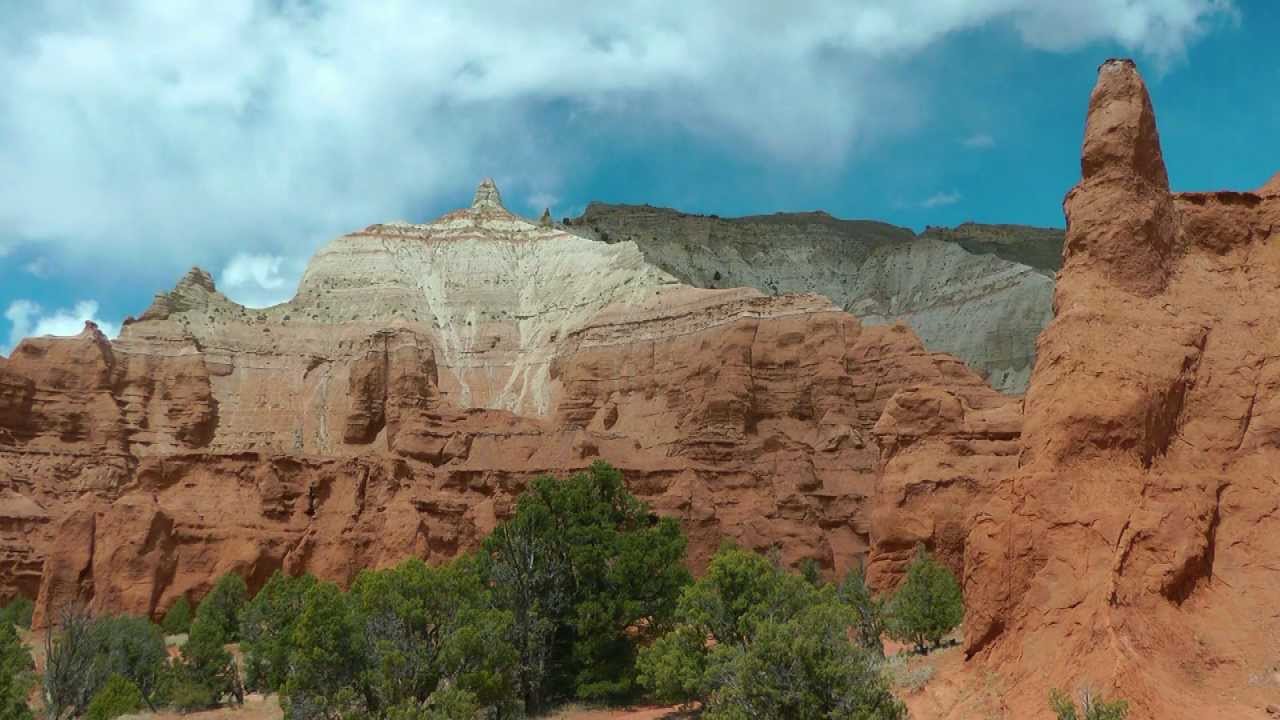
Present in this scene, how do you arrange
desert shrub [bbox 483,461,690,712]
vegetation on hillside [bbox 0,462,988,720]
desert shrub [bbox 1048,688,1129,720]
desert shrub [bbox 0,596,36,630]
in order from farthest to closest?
1. desert shrub [bbox 0,596,36,630]
2. desert shrub [bbox 483,461,690,712]
3. vegetation on hillside [bbox 0,462,988,720]
4. desert shrub [bbox 1048,688,1129,720]

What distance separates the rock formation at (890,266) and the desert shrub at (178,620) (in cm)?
6084

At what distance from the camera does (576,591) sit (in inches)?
1265

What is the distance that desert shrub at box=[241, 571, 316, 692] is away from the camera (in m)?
33.5

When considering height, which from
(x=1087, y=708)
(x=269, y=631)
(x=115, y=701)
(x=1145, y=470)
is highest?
(x=1145, y=470)

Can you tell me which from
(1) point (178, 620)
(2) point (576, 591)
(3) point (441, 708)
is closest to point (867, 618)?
(2) point (576, 591)

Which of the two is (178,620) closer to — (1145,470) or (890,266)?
(1145,470)

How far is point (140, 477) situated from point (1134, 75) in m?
56.1

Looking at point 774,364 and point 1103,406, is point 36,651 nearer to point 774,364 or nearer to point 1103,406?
point 774,364

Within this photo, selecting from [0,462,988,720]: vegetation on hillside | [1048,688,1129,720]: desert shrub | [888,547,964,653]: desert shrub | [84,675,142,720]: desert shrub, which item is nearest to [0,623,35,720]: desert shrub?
[0,462,988,720]: vegetation on hillside

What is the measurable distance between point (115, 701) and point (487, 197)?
96.2m

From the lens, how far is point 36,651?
49406 mm

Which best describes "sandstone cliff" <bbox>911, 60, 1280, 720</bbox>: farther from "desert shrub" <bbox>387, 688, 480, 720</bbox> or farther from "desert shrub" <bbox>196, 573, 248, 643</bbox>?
"desert shrub" <bbox>196, 573, 248, 643</bbox>

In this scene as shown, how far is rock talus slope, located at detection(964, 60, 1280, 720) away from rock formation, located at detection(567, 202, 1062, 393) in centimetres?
7023

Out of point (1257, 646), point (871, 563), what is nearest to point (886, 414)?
point (871, 563)
